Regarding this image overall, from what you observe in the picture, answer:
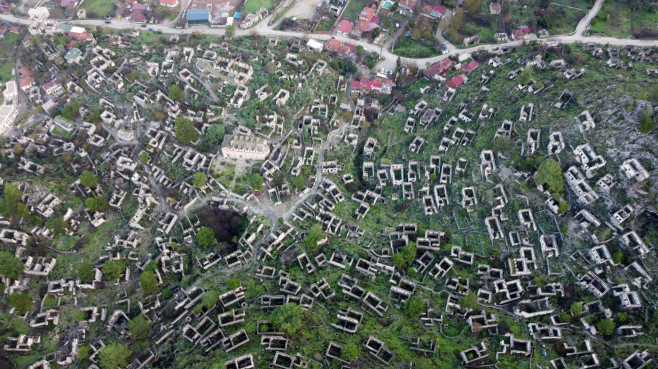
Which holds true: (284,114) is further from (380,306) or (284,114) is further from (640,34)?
(640,34)

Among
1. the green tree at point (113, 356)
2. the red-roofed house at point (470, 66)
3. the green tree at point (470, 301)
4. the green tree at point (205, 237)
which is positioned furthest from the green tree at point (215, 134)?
the red-roofed house at point (470, 66)

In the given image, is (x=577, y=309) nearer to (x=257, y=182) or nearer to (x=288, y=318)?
(x=288, y=318)

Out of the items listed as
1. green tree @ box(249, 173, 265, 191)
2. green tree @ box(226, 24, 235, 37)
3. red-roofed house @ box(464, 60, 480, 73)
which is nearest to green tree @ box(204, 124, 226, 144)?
green tree @ box(249, 173, 265, 191)

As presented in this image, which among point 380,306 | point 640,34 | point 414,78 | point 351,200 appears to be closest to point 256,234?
point 351,200

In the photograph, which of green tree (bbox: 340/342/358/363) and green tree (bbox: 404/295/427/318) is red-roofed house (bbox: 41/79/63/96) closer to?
green tree (bbox: 340/342/358/363)

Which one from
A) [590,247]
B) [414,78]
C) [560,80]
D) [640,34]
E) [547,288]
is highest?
[640,34]

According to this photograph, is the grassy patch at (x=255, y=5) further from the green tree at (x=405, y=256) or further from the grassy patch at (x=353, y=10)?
the green tree at (x=405, y=256)
